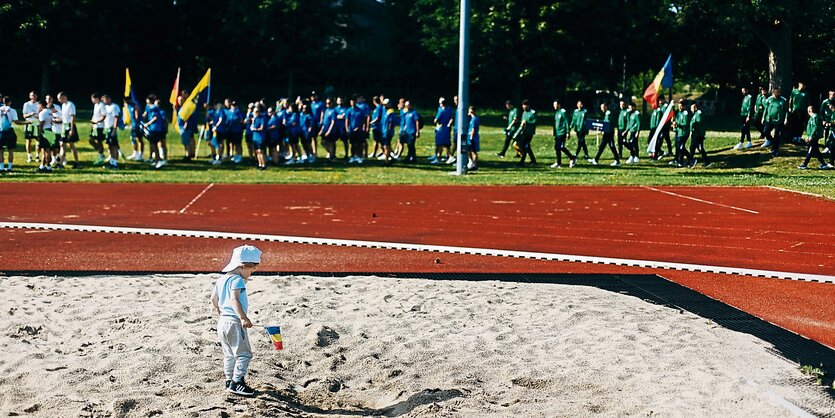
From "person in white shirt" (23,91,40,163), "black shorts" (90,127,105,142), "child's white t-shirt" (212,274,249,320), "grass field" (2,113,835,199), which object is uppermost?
"person in white shirt" (23,91,40,163)

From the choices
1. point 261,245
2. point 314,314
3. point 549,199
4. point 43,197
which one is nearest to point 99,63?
point 43,197

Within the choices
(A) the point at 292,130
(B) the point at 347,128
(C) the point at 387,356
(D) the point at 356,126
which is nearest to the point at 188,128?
(A) the point at 292,130

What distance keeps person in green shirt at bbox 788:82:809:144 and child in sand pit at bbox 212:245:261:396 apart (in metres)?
25.2

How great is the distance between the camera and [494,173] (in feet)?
89.5

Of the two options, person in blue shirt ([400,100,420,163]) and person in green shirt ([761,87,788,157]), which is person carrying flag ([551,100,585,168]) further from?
person in green shirt ([761,87,788,157])

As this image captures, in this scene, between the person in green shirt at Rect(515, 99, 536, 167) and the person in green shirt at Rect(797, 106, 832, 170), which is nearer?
the person in green shirt at Rect(797, 106, 832, 170)

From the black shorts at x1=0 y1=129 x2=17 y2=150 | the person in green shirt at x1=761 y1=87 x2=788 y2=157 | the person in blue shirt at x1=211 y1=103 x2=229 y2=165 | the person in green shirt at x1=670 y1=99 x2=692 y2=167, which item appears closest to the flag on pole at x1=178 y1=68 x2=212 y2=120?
the person in blue shirt at x1=211 y1=103 x2=229 y2=165

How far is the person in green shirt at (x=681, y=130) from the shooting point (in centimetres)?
2872

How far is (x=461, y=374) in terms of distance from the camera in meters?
8.41

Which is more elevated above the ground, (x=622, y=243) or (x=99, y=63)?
(x=99, y=63)

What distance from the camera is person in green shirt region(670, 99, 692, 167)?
2872 cm

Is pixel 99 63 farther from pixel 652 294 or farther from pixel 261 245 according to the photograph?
pixel 652 294

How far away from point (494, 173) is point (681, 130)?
5.66m

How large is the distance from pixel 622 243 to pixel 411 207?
5255mm
